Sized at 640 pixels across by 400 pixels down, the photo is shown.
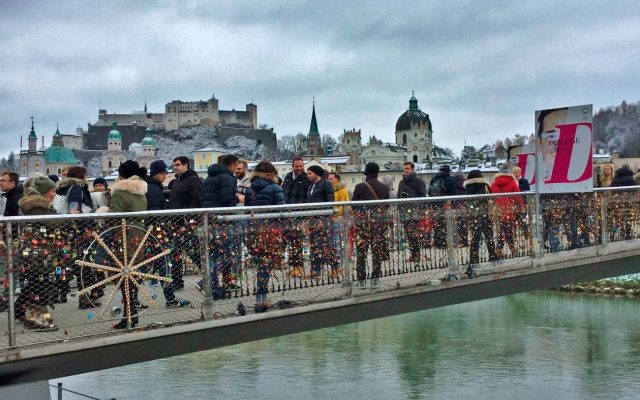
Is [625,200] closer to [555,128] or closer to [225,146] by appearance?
[555,128]

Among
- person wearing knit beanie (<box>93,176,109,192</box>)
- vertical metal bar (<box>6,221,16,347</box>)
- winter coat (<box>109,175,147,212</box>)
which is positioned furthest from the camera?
person wearing knit beanie (<box>93,176,109,192</box>)

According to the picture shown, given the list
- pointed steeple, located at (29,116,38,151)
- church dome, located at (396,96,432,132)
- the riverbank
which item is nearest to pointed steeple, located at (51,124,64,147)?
pointed steeple, located at (29,116,38,151)

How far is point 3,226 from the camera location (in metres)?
6.86

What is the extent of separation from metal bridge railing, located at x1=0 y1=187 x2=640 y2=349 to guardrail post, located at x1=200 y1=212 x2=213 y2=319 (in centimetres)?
1

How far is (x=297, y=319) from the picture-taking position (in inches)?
353

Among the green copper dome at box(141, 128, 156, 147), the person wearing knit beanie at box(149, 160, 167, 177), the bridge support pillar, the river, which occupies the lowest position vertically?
the river

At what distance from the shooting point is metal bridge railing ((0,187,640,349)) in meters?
7.16

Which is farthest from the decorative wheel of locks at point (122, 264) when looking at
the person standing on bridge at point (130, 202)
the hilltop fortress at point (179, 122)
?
the hilltop fortress at point (179, 122)

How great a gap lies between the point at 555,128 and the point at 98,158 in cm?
15324

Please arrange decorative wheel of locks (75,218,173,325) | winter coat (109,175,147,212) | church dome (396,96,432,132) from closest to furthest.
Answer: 1. decorative wheel of locks (75,218,173,325)
2. winter coat (109,175,147,212)
3. church dome (396,96,432,132)

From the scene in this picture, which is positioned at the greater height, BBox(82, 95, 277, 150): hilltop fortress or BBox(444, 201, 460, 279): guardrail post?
BBox(82, 95, 277, 150): hilltop fortress

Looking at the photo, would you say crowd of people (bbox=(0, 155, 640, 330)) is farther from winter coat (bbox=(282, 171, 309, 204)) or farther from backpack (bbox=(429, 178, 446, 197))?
backpack (bbox=(429, 178, 446, 197))

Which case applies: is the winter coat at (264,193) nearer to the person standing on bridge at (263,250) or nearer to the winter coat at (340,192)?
the person standing on bridge at (263,250)

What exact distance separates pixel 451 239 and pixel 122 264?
4.76m
